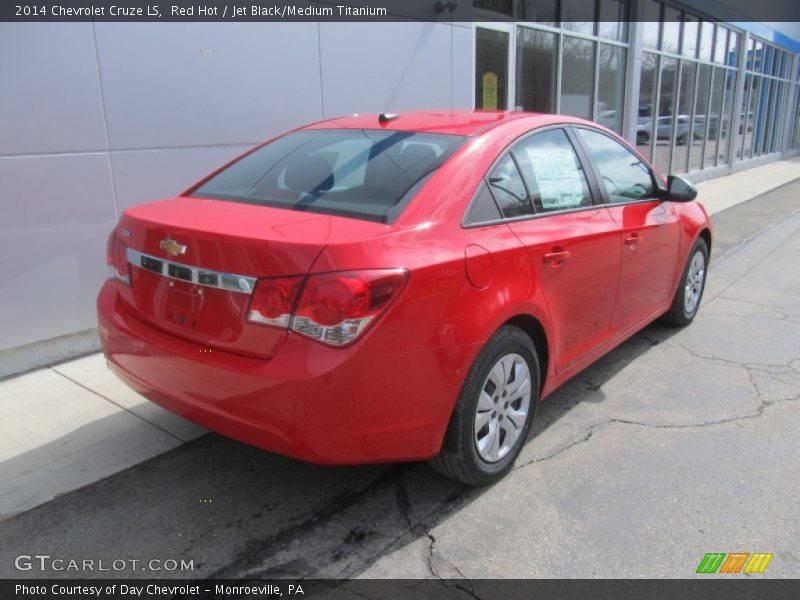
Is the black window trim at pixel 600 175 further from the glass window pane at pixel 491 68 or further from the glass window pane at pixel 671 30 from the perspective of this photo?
the glass window pane at pixel 671 30

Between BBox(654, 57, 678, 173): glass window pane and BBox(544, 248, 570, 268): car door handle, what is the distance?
1277cm

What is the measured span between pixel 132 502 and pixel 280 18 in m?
4.34

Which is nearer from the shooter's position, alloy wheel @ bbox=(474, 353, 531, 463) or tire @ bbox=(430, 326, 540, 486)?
tire @ bbox=(430, 326, 540, 486)

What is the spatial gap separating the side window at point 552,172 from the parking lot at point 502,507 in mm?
1204

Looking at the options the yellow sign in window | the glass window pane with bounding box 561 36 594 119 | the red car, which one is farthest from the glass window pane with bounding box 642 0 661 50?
the red car

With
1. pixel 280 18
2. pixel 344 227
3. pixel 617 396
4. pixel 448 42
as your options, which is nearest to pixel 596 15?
pixel 448 42

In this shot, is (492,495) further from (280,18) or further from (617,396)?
(280,18)

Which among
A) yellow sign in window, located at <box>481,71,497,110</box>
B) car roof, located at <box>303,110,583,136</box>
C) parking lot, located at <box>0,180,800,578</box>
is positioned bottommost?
parking lot, located at <box>0,180,800,578</box>

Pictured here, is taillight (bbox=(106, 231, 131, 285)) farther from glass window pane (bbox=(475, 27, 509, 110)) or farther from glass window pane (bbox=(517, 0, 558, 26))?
glass window pane (bbox=(517, 0, 558, 26))

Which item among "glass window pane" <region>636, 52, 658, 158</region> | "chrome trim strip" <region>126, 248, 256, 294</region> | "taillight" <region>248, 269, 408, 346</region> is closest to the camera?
"taillight" <region>248, 269, 408, 346</region>

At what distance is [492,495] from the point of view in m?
2.96

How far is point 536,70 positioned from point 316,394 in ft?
30.0

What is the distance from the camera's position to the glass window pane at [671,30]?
14.0m

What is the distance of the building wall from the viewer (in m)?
4.35
